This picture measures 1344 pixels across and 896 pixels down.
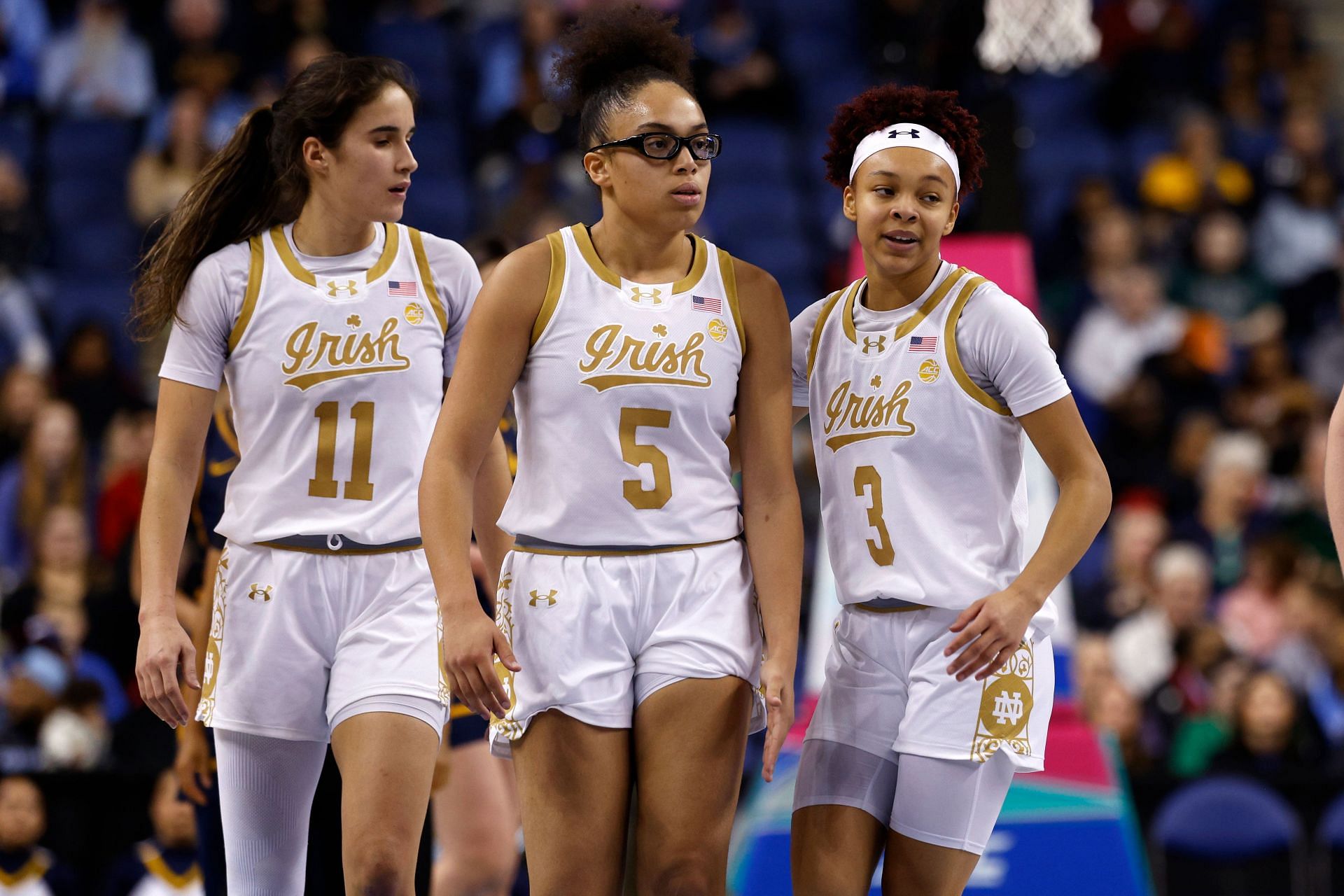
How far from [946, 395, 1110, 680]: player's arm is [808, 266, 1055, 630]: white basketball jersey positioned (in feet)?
0.37

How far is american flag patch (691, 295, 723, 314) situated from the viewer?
12.3 ft

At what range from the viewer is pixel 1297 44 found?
13422 mm

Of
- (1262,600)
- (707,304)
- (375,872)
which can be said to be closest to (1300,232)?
(1262,600)

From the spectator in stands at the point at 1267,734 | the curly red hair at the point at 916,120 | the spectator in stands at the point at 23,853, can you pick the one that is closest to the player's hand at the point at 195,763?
the spectator in stands at the point at 23,853

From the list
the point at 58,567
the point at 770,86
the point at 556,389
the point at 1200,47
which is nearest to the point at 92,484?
the point at 58,567

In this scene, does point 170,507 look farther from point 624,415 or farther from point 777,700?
point 777,700

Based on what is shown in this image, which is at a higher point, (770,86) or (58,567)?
(770,86)

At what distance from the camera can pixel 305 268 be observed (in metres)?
4.10

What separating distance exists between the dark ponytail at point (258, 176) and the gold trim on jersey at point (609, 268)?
696mm

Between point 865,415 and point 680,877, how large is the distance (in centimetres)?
111

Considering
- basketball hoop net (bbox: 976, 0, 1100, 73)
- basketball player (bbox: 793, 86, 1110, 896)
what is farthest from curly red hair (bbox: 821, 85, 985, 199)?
basketball hoop net (bbox: 976, 0, 1100, 73)

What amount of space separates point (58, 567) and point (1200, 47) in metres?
9.49

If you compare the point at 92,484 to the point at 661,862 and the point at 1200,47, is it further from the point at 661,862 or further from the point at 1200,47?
the point at 1200,47

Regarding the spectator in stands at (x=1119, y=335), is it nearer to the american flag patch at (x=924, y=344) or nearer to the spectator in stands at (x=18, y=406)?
the spectator in stands at (x=18, y=406)
